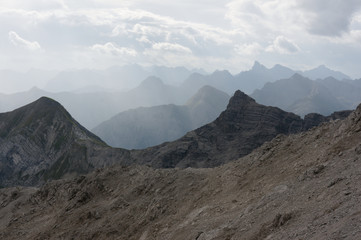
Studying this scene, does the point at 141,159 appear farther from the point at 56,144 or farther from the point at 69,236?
the point at 69,236

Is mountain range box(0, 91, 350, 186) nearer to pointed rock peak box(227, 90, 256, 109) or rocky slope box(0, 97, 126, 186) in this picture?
rocky slope box(0, 97, 126, 186)

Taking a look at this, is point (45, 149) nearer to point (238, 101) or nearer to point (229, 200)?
point (238, 101)

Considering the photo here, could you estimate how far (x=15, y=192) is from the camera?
56.6m

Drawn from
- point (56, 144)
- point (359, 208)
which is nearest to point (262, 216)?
point (359, 208)

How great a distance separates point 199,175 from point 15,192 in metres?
37.6

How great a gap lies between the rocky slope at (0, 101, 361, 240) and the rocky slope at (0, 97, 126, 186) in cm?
9031

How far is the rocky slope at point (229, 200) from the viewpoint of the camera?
661 inches

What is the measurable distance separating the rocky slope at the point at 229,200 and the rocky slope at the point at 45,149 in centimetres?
9031

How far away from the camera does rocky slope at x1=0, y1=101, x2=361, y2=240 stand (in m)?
16.8

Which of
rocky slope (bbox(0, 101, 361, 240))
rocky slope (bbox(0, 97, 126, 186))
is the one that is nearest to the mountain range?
rocky slope (bbox(0, 97, 126, 186))

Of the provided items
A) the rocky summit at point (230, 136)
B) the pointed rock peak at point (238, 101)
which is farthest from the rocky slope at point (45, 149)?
the pointed rock peak at point (238, 101)

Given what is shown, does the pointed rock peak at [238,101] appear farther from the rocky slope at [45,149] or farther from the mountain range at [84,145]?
the rocky slope at [45,149]

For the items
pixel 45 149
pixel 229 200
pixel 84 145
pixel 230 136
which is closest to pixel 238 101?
pixel 230 136

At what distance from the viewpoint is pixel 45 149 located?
150 metres
